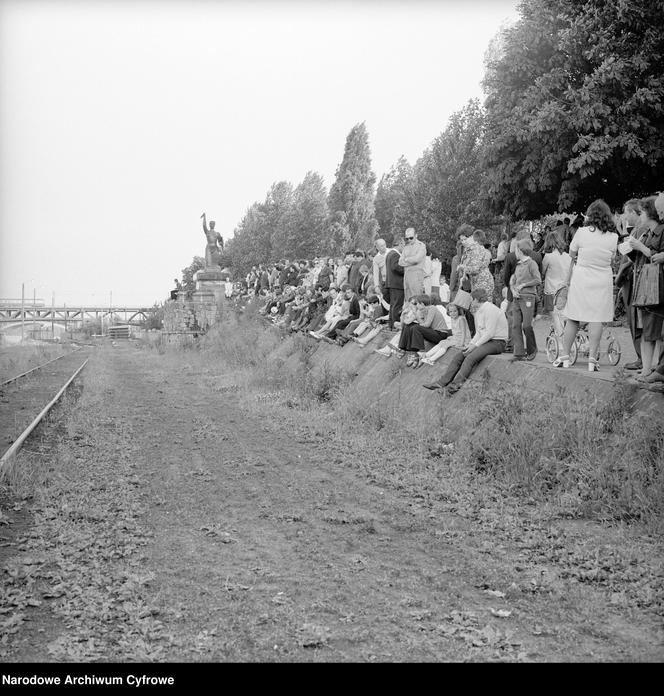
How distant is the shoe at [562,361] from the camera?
30.4 ft

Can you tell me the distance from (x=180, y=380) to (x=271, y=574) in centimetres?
1744

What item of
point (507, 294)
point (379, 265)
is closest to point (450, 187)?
point (379, 265)

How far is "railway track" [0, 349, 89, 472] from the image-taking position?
457 inches

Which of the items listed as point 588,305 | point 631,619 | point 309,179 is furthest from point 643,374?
point 309,179

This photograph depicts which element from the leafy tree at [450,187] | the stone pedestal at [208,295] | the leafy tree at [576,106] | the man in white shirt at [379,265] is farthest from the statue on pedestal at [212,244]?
the man in white shirt at [379,265]

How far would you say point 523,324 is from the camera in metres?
10.2

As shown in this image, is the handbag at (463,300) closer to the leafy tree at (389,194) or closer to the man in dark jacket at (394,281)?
the man in dark jacket at (394,281)

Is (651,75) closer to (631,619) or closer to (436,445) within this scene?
(436,445)

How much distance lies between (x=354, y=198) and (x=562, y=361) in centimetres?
4824

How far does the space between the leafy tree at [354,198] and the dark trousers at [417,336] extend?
42538 millimetres

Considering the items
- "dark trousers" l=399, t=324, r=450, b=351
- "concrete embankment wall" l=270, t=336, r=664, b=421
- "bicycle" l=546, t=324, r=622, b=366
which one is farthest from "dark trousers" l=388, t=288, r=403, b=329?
"bicycle" l=546, t=324, r=622, b=366

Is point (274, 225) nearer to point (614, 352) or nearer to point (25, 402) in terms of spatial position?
point (25, 402)

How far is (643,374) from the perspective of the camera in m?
7.74

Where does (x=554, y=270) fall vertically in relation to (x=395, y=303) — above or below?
above
